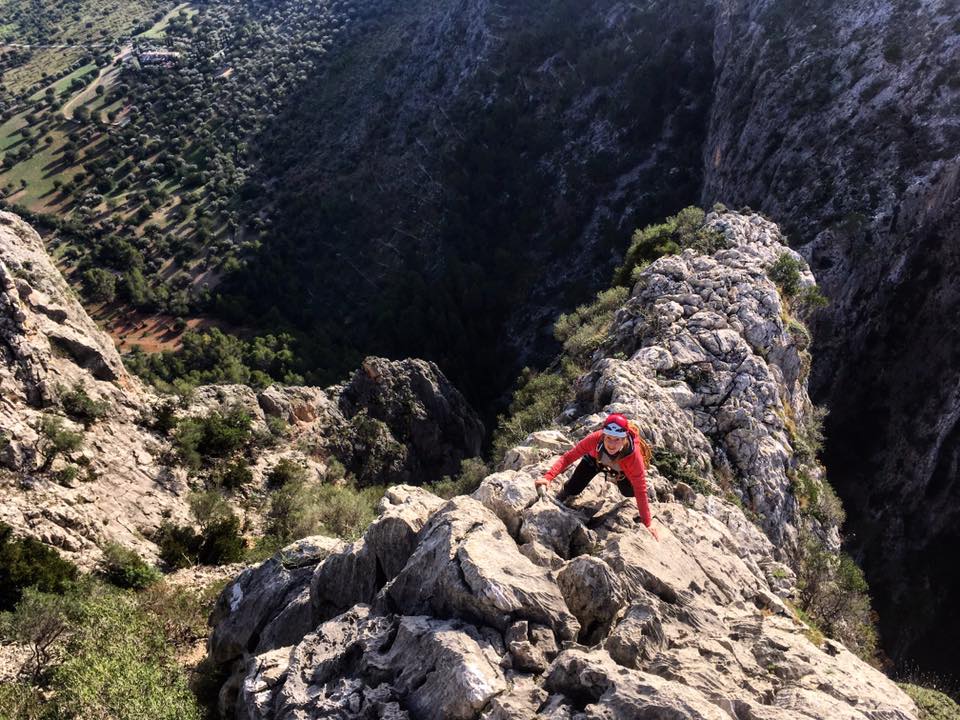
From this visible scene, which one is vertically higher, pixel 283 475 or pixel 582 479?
pixel 582 479

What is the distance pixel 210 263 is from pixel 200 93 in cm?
3661

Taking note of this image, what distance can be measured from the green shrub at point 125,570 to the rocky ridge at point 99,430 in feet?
2.25

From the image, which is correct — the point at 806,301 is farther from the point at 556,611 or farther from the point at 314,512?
the point at 314,512

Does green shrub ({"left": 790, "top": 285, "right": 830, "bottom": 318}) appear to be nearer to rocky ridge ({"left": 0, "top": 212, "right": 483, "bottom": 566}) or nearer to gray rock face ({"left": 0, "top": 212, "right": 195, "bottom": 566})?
rocky ridge ({"left": 0, "top": 212, "right": 483, "bottom": 566})

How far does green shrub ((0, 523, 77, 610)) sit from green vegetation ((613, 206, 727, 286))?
1132 inches

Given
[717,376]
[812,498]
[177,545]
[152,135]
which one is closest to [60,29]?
[152,135]

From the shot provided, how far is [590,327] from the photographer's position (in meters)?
33.2

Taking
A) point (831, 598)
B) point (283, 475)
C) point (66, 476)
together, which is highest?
point (831, 598)

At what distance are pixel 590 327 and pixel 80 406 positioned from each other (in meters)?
24.9

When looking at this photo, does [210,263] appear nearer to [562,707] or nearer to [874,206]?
[874,206]

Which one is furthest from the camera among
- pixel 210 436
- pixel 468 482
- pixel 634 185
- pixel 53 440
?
pixel 634 185

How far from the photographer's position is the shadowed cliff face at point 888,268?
3309cm

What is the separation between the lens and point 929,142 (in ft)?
130

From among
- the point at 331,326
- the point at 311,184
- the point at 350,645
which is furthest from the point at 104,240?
the point at 350,645
